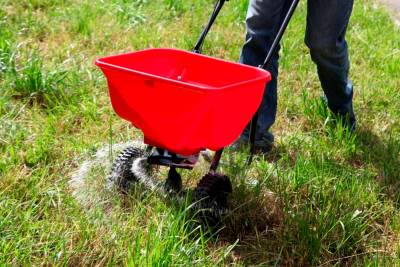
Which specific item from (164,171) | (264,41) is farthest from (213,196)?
(264,41)

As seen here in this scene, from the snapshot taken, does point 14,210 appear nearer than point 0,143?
Yes

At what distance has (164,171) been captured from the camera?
257cm

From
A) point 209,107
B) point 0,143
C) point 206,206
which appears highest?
point 209,107

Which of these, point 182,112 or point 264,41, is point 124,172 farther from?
point 264,41

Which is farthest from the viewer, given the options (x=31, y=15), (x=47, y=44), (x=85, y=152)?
(x=31, y=15)

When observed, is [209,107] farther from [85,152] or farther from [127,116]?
[85,152]

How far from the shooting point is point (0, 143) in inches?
106

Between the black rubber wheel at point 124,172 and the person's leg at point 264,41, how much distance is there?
0.79 metres

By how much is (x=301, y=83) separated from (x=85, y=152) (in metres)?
1.77

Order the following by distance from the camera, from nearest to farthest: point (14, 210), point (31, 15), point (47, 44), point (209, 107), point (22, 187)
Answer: point (209, 107)
point (14, 210)
point (22, 187)
point (47, 44)
point (31, 15)

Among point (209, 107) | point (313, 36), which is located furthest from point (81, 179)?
point (313, 36)

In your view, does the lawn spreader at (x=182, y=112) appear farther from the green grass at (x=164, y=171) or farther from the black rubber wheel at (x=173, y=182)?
the green grass at (x=164, y=171)

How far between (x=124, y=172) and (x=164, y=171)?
0.28 metres

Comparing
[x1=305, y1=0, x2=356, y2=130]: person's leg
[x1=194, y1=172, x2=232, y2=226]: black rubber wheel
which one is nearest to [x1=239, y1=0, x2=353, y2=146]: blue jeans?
[x1=305, y1=0, x2=356, y2=130]: person's leg
